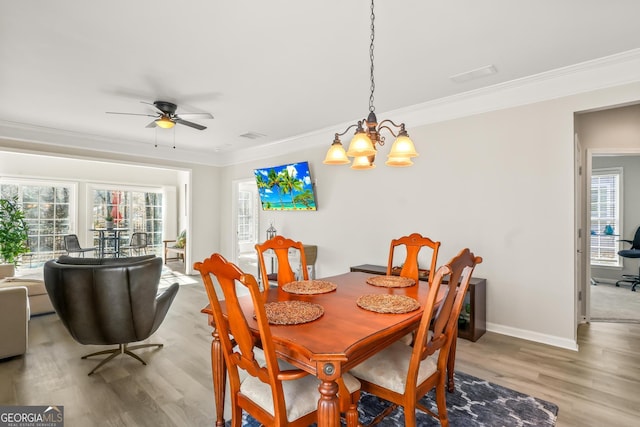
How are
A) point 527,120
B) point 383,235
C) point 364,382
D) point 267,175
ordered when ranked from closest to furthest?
point 364,382
point 527,120
point 383,235
point 267,175

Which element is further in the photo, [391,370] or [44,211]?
[44,211]

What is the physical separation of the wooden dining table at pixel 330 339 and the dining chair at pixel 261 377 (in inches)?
3.6

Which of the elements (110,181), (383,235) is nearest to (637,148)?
(383,235)

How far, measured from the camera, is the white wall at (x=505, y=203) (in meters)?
2.99

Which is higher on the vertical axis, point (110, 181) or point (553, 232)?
point (110, 181)

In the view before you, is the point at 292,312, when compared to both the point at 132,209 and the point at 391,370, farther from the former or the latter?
the point at 132,209

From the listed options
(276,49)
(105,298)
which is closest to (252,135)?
(276,49)

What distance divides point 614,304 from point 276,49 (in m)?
5.40

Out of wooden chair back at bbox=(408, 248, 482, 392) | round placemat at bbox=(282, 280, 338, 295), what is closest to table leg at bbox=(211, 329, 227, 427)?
round placemat at bbox=(282, 280, 338, 295)

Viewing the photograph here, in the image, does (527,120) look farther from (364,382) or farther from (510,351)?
(364,382)

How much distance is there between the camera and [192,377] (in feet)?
8.17

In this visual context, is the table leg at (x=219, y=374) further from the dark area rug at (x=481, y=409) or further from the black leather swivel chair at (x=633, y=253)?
the black leather swivel chair at (x=633, y=253)

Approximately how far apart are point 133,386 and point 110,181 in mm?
6667

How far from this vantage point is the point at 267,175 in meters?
5.76
